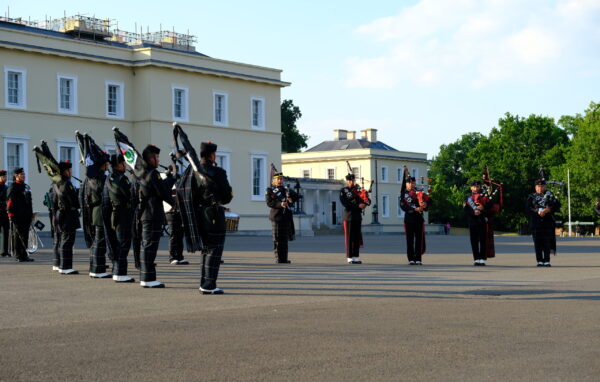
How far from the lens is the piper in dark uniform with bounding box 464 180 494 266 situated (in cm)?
2103

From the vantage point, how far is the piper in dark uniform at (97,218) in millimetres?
16125

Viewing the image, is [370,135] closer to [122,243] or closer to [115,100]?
[115,100]

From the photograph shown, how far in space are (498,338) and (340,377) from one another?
Result: 245 centimetres

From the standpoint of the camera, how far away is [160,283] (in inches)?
580

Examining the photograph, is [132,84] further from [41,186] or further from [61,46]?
[41,186]

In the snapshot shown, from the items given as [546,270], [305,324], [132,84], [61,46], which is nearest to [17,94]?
[61,46]

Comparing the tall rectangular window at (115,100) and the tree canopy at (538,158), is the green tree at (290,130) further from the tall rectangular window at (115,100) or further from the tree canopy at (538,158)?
the tall rectangular window at (115,100)

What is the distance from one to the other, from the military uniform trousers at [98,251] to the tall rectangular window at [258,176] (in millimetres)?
48550

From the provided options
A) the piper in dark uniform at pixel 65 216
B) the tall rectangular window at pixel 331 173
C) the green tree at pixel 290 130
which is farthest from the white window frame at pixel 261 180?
the piper in dark uniform at pixel 65 216

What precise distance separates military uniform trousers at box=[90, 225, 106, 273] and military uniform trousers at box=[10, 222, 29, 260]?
5.63 meters

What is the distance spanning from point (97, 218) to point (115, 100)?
4409 centimetres

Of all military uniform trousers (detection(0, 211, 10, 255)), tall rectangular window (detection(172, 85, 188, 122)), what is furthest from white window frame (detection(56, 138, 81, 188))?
military uniform trousers (detection(0, 211, 10, 255))

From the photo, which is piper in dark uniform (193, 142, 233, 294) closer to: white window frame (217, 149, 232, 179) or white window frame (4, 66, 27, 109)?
white window frame (4, 66, 27, 109)

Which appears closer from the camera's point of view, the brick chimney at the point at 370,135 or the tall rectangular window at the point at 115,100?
the tall rectangular window at the point at 115,100
